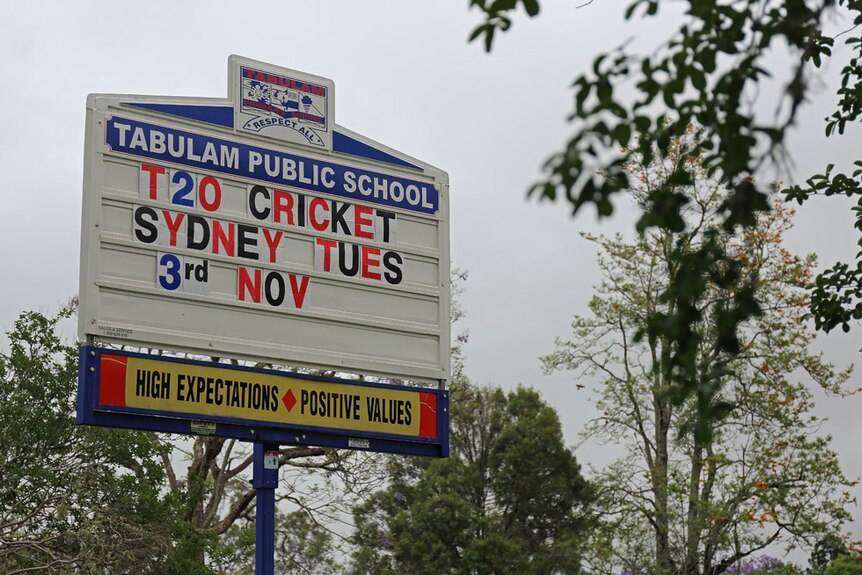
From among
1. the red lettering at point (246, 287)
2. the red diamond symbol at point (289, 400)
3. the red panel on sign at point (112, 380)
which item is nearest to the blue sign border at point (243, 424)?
the red panel on sign at point (112, 380)

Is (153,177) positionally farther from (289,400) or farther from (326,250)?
(289,400)

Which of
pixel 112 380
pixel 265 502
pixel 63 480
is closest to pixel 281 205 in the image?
pixel 112 380

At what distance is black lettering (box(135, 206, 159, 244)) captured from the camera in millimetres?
Result: 10484

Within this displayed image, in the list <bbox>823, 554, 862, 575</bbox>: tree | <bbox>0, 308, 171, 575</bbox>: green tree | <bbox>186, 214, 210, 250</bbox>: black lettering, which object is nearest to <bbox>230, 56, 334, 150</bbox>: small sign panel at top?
<bbox>186, 214, 210, 250</bbox>: black lettering

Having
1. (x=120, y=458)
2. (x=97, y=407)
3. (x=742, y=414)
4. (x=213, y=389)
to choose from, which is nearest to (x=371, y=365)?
(x=213, y=389)

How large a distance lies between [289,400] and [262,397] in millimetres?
256

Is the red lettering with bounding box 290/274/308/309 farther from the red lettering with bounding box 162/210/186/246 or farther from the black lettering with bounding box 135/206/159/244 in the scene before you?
the black lettering with bounding box 135/206/159/244

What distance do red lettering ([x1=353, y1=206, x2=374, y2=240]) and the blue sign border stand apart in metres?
1.35

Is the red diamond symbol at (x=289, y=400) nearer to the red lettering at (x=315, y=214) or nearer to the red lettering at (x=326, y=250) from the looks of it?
the red lettering at (x=326, y=250)

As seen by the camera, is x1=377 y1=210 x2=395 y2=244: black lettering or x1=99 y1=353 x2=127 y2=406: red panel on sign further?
x1=377 y1=210 x2=395 y2=244: black lettering

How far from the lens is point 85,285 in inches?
399

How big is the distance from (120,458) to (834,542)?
1208 centimetres

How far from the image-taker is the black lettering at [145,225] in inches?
413

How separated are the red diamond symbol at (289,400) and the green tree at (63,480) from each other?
5107 millimetres
